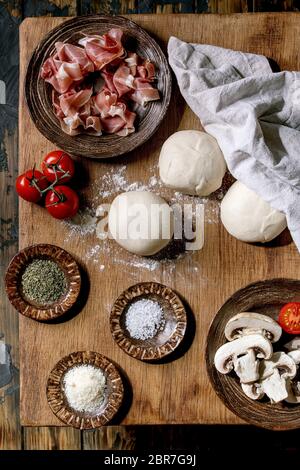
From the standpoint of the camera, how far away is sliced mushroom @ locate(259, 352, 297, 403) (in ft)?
6.48

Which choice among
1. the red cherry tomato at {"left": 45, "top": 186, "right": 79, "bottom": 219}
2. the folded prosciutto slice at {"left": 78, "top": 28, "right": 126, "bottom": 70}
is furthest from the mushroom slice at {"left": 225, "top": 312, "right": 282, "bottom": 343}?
the folded prosciutto slice at {"left": 78, "top": 28, "right": 126, "bottom": 70}

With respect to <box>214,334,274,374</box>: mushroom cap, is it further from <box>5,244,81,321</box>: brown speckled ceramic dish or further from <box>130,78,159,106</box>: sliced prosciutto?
<box>130,78,159,106</box>: sliced prosciutto

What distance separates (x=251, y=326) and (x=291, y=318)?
0.13 m

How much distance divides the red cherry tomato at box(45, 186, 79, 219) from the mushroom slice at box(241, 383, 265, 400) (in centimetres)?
80

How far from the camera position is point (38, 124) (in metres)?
2.09

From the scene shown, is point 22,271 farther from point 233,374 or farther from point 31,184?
point 233,374

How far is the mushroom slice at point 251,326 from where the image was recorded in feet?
6.57

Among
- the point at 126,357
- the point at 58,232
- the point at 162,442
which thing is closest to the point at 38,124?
the point at 58,232

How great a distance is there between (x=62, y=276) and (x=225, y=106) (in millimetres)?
775

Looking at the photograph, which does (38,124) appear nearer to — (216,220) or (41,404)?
(216,220)

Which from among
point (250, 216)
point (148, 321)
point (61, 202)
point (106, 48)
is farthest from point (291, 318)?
point (106, 48)

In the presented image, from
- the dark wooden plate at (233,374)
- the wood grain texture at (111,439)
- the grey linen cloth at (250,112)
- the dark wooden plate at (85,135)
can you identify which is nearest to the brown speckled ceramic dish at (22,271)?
the dark wooden plate at (85,135)

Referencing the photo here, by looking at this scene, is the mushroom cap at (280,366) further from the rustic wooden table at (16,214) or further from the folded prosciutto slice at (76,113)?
the folded prosciutto slice at (76,113)

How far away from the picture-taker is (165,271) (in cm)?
212
